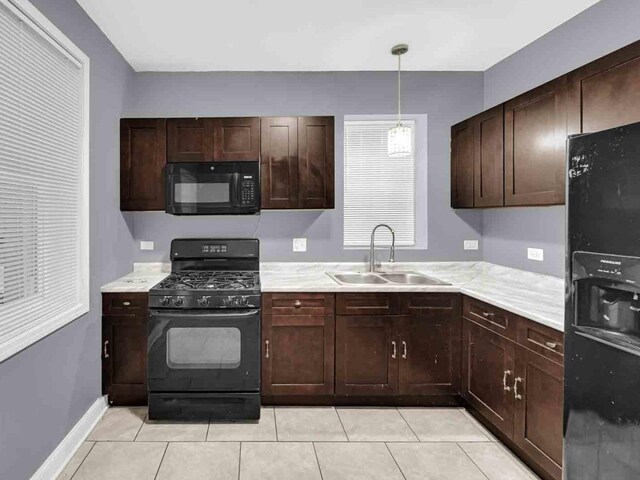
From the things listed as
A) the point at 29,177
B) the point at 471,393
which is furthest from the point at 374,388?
the point at 29,177

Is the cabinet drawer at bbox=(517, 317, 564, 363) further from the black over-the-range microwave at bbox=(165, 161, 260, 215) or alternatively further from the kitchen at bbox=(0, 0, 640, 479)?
the black over-the-range microwave at bbox=(165, 161, 260, 215)

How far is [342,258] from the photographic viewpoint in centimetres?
358

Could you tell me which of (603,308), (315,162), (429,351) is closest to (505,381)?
(429,351)

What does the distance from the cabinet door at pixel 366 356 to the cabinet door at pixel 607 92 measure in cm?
167

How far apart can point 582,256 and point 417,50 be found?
7.38 ft

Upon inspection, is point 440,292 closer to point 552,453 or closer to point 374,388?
point 374,388

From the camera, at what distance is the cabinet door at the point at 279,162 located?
315 centimetres

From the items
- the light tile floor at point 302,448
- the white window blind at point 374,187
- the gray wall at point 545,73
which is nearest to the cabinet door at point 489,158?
the gray wall at point 545,73

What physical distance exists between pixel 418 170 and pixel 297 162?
1156 millimetres

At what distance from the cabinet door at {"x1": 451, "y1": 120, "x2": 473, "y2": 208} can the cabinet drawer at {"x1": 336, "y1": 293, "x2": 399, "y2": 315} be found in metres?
1.03

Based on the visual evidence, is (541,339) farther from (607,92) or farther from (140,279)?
(140,279)

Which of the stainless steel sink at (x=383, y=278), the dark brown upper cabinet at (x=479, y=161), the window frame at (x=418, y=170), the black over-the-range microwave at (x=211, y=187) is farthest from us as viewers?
the window frame at (x=418, y=170)

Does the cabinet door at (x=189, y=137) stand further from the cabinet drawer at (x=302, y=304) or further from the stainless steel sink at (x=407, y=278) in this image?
the stainless steel sink at (x=407, y=278)

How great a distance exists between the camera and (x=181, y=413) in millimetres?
2674
